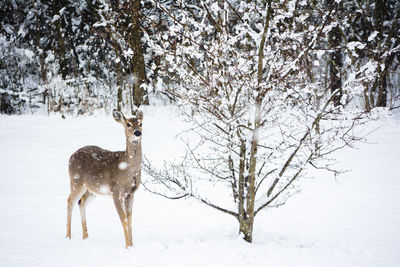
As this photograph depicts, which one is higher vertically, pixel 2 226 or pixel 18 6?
pixel 18 6

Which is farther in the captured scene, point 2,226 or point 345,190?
point 345,190

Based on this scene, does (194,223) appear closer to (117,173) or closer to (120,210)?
(120,210)

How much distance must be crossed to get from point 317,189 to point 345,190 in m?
0.60

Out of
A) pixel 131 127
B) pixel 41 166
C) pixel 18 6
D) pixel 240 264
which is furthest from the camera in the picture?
pixel 18 6

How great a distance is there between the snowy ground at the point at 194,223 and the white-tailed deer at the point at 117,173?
1.83 feet

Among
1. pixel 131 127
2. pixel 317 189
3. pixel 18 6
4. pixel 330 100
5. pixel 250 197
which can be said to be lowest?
pixel 317 189

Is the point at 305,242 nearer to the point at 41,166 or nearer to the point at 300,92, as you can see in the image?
the point at 300,92

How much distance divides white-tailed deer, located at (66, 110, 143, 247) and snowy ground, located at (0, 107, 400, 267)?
559 millimetres

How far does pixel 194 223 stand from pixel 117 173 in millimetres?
2100

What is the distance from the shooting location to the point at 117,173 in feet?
16.8

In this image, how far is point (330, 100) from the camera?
4.75 meters

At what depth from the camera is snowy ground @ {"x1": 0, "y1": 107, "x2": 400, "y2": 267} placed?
4773 mm

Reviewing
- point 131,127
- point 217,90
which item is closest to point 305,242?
point 217,90

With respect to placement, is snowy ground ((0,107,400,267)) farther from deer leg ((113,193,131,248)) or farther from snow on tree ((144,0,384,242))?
snow on tree ((144,0,384,242))
